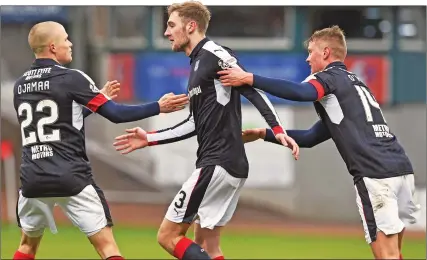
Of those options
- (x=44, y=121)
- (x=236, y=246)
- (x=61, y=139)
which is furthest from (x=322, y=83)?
(x=236, y=246)

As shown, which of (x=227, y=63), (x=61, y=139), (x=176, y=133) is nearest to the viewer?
(x=61, y=139)

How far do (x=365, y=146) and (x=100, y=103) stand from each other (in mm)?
1976

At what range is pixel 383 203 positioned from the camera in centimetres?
694

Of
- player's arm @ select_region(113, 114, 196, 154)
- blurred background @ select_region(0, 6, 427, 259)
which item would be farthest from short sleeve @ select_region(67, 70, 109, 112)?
blurred background @ select_region(0, 6, 427, 259)

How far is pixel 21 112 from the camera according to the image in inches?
283

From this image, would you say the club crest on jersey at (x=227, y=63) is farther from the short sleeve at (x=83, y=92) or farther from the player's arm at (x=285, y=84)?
the short sleeve at (x=83, y=92)

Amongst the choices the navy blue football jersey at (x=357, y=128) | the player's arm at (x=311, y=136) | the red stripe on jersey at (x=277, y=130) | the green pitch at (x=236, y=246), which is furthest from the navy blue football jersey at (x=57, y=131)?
the green pitch at (x=236, y=246)

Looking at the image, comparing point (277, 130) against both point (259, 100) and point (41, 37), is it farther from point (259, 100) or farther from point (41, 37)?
point (41, 37)

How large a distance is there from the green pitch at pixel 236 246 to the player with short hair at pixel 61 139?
4818 mm

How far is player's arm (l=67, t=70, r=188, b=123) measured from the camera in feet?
23.1

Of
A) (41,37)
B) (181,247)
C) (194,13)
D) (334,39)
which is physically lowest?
(181,247)

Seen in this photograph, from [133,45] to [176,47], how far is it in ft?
43.9

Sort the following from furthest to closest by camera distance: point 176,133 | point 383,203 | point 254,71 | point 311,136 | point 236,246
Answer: point 254,71, point 236,246, point 311,136, point 176,133, point 383,203

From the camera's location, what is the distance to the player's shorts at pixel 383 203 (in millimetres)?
6926
